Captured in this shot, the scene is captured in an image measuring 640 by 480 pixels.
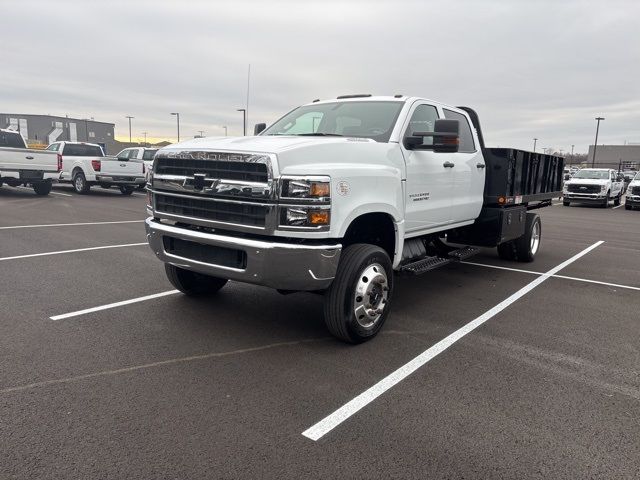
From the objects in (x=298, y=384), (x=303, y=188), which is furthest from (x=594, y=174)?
(x=298, y=384)

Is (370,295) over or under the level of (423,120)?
under

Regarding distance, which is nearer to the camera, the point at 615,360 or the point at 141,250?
the point at 615,360

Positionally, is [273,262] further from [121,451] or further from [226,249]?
[121,451]

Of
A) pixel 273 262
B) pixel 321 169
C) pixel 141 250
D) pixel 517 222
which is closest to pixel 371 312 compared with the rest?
pixel 273 262

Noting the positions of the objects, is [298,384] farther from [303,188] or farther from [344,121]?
[344,121]

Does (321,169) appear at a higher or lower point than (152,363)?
higher

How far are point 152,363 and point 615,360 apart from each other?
3794 millimetres

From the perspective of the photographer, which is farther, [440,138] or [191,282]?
[191,282]

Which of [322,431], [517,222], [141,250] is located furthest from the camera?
[141,250]

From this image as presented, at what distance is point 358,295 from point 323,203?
918mm

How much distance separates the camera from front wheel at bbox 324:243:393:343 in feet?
13.6

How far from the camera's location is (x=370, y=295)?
14.4 feet

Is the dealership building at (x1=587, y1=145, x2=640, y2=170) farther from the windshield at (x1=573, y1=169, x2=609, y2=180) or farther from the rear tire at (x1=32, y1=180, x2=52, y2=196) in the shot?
the rear tire at (x1=32, y1=180, x2=52, y2=196)

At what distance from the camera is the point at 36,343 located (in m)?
4.19
